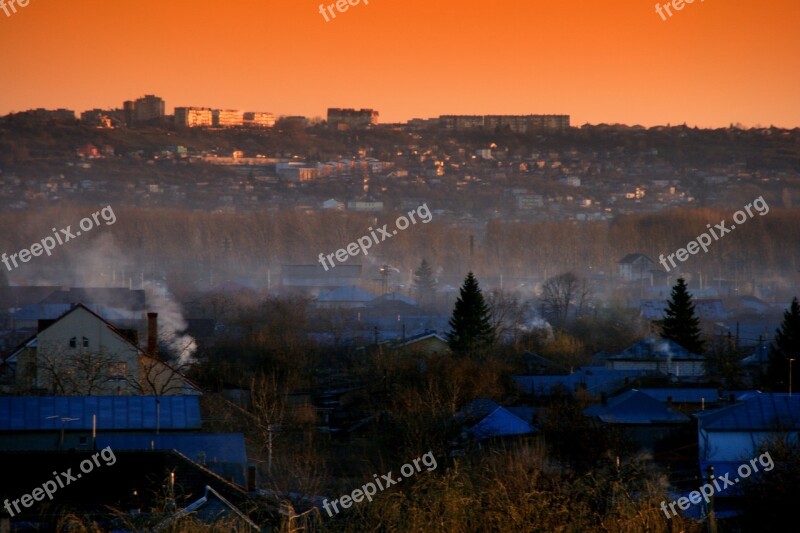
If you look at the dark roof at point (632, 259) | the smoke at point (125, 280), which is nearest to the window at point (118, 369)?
the smoke at point (125, 280)

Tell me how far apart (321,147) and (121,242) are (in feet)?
290

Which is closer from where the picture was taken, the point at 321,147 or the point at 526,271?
the point at 526,271

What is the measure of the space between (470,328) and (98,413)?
17790 mm

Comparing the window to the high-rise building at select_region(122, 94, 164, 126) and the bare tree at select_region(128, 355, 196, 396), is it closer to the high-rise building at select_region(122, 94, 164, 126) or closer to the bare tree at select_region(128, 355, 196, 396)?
the bare tree at select_region(128, 355, 196, 396)

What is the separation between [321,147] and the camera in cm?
18700

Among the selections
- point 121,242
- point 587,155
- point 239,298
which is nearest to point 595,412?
point 239,298

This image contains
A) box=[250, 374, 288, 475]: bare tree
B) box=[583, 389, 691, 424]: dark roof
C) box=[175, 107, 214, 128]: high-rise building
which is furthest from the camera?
box=[175, 107, 214, 128]: high-rise building

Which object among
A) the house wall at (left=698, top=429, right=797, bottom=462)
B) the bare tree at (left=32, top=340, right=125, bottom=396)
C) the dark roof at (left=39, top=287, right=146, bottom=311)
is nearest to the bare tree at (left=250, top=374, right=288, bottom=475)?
the bare tree at (left=32, top=340, right=125, bottom=396)

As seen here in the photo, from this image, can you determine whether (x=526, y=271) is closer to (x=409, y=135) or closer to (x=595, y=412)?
(x=595, y=412)

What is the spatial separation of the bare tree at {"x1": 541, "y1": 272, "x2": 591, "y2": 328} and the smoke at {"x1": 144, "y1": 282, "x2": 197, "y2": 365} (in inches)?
499

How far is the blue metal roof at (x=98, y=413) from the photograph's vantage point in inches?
778

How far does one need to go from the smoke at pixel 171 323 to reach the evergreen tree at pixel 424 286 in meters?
11.3

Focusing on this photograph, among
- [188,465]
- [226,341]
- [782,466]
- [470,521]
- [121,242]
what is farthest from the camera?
[121,242]

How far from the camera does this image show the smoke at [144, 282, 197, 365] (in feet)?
111
